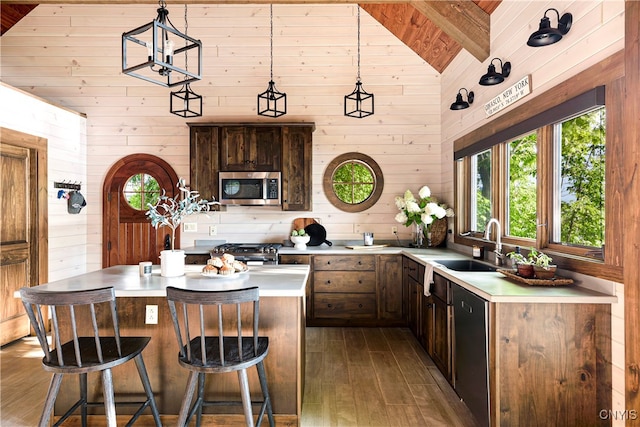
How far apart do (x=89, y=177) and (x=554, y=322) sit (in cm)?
519

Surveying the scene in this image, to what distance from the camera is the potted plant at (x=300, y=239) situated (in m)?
4.44

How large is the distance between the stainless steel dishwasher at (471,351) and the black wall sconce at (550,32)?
156cm

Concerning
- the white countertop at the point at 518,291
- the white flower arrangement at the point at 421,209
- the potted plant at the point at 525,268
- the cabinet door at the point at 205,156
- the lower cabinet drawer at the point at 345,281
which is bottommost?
the lower cabinet drawer at the point at 345,281

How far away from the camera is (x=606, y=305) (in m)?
1.91

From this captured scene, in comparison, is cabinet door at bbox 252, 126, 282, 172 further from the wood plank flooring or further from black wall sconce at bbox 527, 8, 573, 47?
black wall sconce at bbox 527, 8, 573, 47

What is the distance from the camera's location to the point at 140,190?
→ 4.82 metres

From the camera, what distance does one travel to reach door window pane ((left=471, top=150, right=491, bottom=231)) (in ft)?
11.8

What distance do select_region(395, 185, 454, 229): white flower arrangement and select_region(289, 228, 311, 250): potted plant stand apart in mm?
1114

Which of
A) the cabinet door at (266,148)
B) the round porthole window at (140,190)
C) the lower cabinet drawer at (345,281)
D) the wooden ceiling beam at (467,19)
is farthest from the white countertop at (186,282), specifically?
the wooden ceiling beam at (467,19)

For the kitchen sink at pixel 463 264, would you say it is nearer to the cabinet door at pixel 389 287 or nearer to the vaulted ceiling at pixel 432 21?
the cabinet door at pixel 389 287

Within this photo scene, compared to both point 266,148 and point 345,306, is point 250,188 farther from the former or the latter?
point 345,306

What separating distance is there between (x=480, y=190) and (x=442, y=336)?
1.63m

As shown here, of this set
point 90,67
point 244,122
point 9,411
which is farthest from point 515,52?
point 90,67

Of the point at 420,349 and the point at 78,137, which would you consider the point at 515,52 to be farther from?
the point at 78,137
